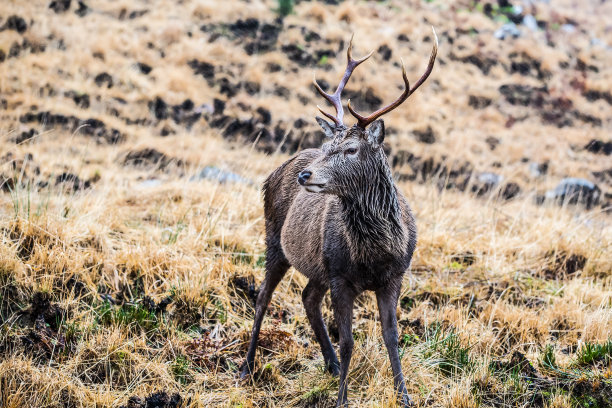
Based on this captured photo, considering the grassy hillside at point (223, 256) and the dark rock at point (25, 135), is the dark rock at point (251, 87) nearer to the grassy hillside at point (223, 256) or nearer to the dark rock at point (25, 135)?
the grassy hillside at point (223, 256)

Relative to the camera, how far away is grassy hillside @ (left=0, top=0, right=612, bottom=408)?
4055mm

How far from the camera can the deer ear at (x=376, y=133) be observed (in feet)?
12.2

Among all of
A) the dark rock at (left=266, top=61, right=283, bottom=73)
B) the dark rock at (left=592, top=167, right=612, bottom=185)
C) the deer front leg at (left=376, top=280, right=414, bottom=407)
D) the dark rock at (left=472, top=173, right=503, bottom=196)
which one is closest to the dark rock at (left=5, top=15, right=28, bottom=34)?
the dark rock at (left=266, top=61, right=283, bottom=73)

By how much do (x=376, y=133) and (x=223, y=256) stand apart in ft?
8.04

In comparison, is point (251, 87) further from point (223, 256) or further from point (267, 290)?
point (267, 290)

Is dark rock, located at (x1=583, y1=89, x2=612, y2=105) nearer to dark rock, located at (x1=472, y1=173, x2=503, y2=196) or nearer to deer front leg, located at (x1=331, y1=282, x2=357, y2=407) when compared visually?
dark rock, located at (x1=472, y1=173, x2=503, y2=196)

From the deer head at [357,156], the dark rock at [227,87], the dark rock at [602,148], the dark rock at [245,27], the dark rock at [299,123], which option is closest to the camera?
the deer head at [357,156]

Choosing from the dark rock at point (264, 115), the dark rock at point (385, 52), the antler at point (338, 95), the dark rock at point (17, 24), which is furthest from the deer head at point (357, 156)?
the dark rock at point (385, 52)

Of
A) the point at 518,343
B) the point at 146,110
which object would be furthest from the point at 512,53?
the point at 518,343

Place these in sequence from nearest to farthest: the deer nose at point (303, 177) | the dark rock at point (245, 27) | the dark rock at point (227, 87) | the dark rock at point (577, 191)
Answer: the deer nose at point (303, 177) → the dark rock at point (577, 191) → the dark rock at point (227, 87) → the dark rock at point (245, 27)

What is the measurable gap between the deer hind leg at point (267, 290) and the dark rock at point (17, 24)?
13.0m

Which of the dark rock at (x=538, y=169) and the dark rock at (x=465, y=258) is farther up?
the dark rock at (x=465, y=258)

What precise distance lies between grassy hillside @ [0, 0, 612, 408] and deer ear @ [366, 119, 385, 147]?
66 centimetres

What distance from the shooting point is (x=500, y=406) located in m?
3.86
